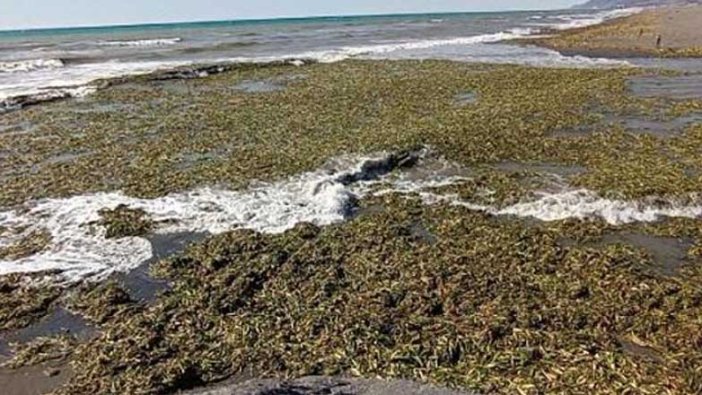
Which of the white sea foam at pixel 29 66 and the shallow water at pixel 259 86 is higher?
the white sea foam at pixel 29 66

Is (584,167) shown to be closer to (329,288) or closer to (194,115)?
(329,288)

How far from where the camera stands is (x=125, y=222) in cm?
1237

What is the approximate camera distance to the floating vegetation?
7.77 meters

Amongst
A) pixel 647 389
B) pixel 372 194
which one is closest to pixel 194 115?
pixel 372 194

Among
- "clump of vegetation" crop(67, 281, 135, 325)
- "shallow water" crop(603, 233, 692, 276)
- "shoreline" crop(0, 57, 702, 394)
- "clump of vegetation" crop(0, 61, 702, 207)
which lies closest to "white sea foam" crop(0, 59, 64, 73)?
"clump of vegetation" crop(0, 61, 702, 207)

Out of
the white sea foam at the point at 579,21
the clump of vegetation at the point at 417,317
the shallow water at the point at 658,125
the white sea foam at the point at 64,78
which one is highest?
the white sea foam at the point at 64,78

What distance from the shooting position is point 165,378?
734cm

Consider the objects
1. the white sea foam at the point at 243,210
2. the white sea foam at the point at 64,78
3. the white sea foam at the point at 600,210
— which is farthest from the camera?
the white sea foam at the point at 64,78

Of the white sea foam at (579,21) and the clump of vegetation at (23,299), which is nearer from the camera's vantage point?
the clump of vegetation at (23,299)

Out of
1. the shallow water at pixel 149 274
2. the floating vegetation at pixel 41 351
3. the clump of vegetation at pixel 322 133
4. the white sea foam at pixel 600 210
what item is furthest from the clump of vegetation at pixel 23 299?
the white sea foam at pixel 600 210

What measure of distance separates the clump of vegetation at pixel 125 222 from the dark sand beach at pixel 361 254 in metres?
0.05

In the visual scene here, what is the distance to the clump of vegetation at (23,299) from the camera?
29.1ft

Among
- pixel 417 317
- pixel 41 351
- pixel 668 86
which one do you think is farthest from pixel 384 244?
pixel 668 86

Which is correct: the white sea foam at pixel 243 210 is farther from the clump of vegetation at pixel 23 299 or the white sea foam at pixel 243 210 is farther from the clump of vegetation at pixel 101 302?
the clump of vegetation at pixel 101 302
